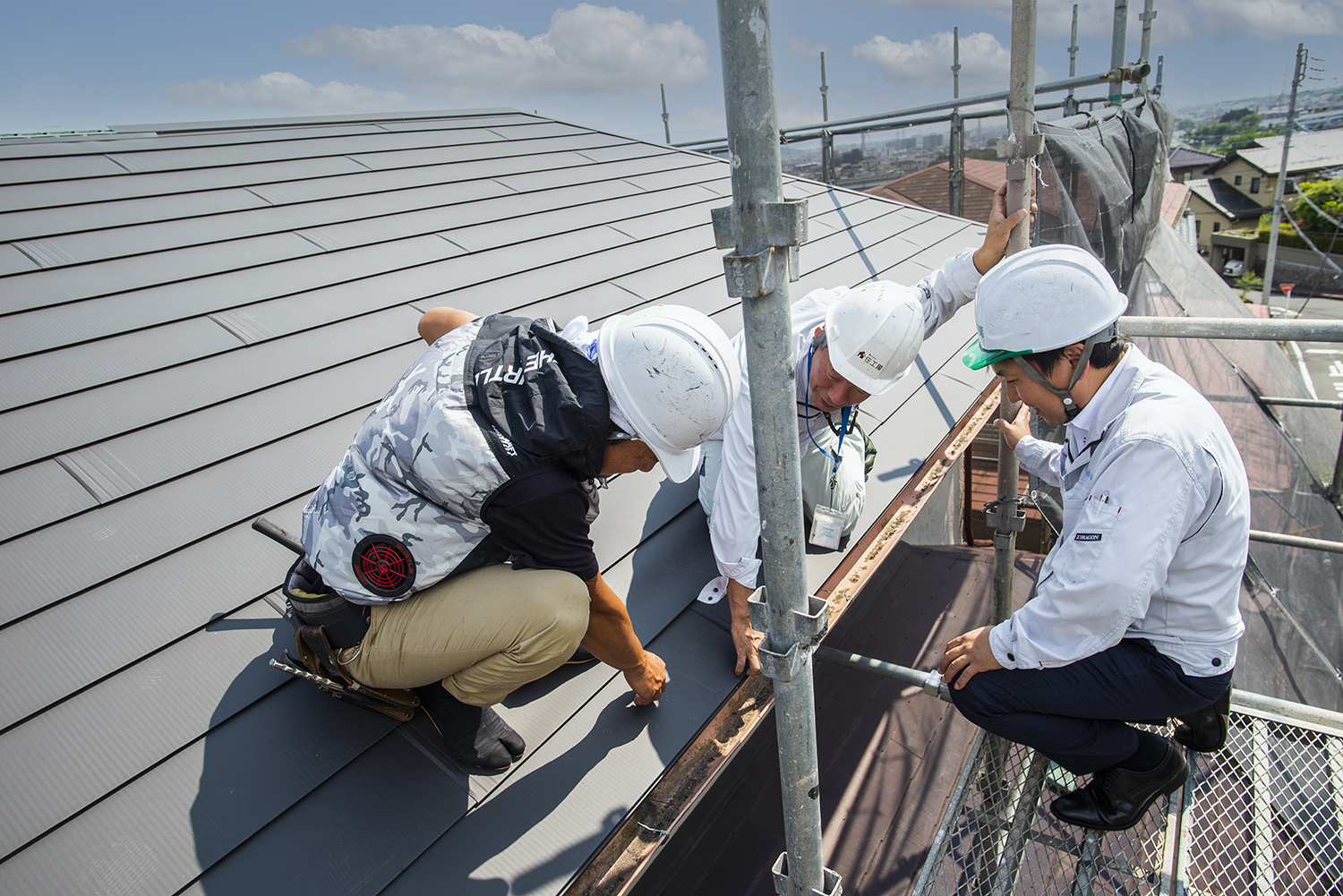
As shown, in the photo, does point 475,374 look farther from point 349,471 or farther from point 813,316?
point 813,316

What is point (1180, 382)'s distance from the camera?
1.78 m

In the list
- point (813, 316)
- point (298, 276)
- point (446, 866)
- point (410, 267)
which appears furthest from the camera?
point (410, 267)

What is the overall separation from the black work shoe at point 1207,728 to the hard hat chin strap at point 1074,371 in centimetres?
105

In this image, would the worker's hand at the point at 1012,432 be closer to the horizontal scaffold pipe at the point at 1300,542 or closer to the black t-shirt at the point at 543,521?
the horizontal scaffold pipe at the point at 1300,542

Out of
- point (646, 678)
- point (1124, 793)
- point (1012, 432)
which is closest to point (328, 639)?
point (646, 678)

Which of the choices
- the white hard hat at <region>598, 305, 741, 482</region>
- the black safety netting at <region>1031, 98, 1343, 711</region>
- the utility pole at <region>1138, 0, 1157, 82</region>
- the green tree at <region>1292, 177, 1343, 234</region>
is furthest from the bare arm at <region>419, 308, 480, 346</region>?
the green tree at <region>1292, 177, 1343, 234</region>

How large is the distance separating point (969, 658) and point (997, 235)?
1935mm

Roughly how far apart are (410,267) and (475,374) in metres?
2.19

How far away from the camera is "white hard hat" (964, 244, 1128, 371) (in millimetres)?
1835

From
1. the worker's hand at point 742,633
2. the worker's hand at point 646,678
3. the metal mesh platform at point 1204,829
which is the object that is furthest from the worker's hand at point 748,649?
the metal mesh platform at point 1204,829

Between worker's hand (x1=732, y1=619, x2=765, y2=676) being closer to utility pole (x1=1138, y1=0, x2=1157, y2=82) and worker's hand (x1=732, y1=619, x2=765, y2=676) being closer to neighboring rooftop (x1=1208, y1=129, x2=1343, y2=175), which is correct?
utility pole (x1=1138, y1=0, x2=1157, y2=82)

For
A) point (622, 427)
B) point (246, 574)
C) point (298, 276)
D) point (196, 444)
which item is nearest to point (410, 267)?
point (298, 276)

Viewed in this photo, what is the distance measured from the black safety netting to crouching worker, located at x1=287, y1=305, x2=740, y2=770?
3151 millimetres

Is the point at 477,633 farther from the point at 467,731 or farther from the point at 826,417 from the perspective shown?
the point at 826,417
